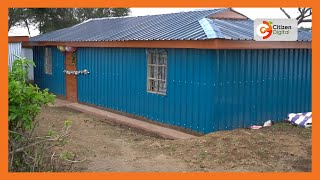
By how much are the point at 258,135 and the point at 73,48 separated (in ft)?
27.9

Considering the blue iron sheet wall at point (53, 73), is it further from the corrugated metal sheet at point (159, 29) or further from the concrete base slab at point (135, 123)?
the concrete base slab at point (135, 123)

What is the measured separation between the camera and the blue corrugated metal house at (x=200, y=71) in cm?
923

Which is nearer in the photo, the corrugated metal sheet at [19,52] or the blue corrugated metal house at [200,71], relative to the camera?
the blue corrugated metal house at [200,71]

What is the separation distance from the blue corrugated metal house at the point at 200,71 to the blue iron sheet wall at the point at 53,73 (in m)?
2.80

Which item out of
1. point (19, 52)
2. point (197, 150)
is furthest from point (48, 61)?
point (197, 150)

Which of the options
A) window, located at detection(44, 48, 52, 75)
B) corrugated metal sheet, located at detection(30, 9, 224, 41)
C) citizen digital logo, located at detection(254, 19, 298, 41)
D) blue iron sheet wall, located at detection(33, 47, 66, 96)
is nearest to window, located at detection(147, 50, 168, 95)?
corrugated metal sheet, located at detection(30, 9, 224, 41)

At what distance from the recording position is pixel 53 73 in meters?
17.1

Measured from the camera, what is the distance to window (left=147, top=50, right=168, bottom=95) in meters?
10.6

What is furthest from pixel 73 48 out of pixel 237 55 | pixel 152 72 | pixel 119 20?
pixel 237 55

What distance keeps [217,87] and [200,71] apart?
576mm

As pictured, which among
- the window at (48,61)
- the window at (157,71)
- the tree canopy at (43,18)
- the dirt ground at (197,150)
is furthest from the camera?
the tree canopy at (43,18)

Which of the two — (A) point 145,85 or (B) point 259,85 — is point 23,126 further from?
(B) point 259,85

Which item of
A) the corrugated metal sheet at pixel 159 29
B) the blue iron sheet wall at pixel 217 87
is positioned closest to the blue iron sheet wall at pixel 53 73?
the corrugated metal sheet at pixel 159 29

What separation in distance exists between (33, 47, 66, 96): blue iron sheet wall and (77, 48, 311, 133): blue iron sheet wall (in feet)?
14.5
